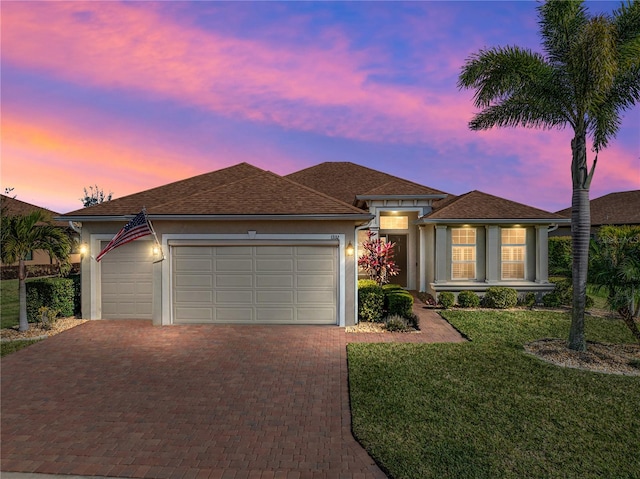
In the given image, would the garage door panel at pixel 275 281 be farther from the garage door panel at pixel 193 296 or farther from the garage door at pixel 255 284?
the garage door panel at pixel 193 296

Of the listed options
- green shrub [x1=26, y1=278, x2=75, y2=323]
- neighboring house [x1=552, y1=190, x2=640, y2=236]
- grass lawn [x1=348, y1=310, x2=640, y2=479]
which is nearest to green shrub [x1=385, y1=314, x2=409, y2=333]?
grass lawn [x1=348, y1=310, x2=640, y2=479]

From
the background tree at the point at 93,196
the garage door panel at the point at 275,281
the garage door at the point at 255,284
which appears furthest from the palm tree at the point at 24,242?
the background tree at the point at 93,196

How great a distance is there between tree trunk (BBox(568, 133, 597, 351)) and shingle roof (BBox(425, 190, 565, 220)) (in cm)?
572

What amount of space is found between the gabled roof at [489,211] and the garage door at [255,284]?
243 inches

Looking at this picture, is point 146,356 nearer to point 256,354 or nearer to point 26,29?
point 256,354

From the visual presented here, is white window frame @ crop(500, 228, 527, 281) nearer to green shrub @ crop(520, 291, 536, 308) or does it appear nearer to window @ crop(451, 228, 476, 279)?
green shrub @ crop(520, 291, 536, 308)

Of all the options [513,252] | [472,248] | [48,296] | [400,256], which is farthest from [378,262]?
[48,296]

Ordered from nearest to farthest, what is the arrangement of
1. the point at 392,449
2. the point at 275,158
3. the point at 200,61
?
the point at 392,449 < the point at 200,61 < the point at 275,158

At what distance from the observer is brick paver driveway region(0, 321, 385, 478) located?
3977mm

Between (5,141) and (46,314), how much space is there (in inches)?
301

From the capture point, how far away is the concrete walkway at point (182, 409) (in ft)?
13.0

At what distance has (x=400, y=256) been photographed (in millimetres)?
16391

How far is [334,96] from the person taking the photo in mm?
17312

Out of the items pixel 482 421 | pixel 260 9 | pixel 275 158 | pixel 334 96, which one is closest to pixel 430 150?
pixel 334 96
